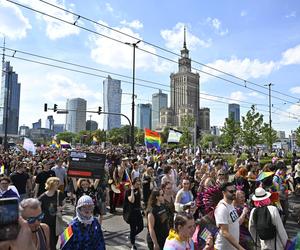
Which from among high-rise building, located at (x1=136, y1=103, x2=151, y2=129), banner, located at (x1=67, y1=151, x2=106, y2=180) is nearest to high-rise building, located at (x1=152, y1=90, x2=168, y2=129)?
high-rise building, located at (x1=136, y1=103, x2=151, y2=129)

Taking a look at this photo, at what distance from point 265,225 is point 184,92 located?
14531 cm

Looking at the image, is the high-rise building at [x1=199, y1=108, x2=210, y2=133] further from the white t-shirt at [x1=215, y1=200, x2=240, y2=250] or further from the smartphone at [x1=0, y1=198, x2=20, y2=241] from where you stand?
the smartphone at [x1=0, y1=198, x2=20, y2=241]

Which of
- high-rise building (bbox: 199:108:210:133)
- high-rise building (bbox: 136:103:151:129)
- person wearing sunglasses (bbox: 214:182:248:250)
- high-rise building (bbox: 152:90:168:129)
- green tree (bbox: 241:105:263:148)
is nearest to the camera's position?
person wearing sunglasses (bbox: 214:182:248:250)

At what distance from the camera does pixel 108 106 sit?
12650 cm

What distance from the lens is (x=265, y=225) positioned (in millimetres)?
4535

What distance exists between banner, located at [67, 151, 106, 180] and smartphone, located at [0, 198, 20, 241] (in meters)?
5.75

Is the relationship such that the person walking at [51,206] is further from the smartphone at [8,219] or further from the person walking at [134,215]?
the smartphone at [8,219]

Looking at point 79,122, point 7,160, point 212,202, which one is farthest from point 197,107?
point 212,202

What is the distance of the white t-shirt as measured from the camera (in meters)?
4.33

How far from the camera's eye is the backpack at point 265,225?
14.8ft

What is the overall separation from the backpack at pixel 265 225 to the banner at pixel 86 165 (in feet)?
14.9

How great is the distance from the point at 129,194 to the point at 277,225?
3.45 metres

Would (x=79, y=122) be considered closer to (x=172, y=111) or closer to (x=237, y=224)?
(x=172, y=111)

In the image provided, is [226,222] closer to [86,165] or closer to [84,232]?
[84,232]
